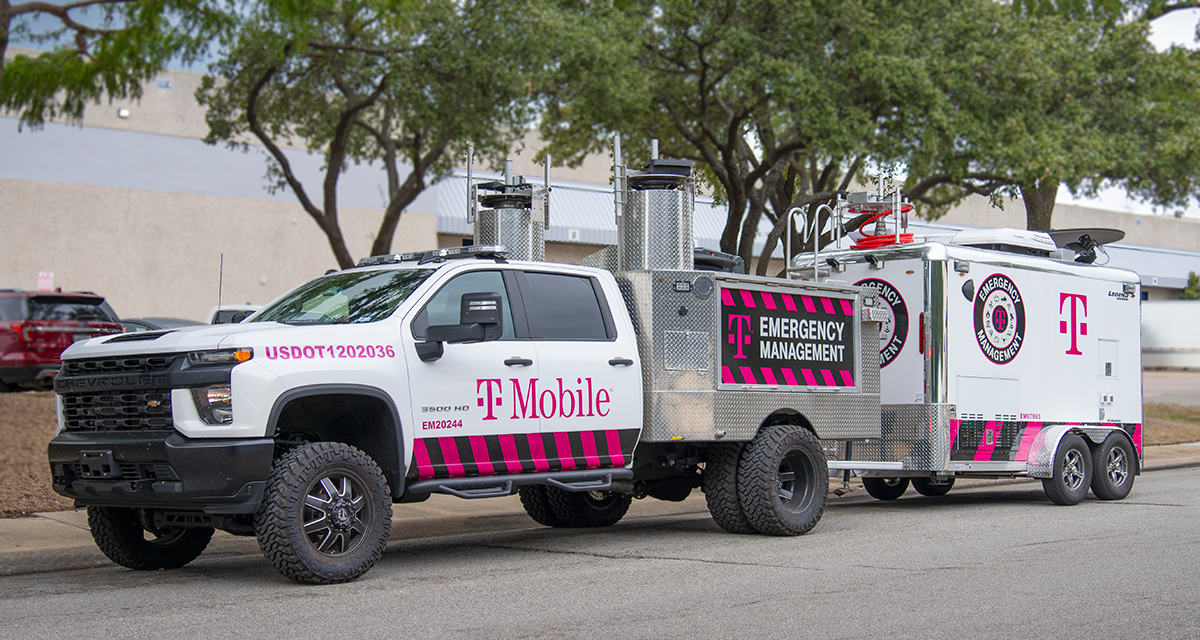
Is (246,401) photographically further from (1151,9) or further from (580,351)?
(1151,9)

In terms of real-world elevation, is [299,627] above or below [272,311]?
below

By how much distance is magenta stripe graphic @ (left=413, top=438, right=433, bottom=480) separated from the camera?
7.45m

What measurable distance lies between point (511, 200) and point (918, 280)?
4.05m

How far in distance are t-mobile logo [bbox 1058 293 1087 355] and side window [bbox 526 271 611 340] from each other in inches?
234

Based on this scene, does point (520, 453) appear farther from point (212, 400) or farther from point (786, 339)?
point (786, 339)

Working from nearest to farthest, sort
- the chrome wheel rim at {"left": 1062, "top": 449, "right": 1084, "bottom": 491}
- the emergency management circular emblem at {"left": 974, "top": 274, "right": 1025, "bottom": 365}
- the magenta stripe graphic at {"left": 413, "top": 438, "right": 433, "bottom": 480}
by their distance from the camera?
the magenta stripe graphic at {"left": 413, "top": 438, "right": 433, "bottom": 480} < the emergency management circular emblem at {"left": 974, "top": 274, "right": 1025, "bottom": 365} < the chrome wheel rim at {"left": 1062, "top": 449, "right": 1084, "bottom": 491}

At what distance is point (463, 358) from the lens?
7680 millimetres

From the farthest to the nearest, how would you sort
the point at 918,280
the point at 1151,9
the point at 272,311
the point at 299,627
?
the point at 1151,9
the point at 918,280
the point at 272,311
the point at 299,627

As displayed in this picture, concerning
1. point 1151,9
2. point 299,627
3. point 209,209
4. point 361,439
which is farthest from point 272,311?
point 209,209

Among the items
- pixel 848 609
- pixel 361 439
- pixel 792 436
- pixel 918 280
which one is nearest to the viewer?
pixel 848 609

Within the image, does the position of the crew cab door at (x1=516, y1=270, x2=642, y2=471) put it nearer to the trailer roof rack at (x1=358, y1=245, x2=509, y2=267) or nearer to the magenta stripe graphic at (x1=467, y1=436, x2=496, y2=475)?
the trailer roof rack at (x1=358, y1=245, x2=509, y2=267)

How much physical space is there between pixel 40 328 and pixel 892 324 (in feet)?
42.7

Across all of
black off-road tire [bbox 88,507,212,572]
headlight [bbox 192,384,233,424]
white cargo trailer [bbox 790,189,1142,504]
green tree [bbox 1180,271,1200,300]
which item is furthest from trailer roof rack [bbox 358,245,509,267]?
green tree [bbox 1180,271,1200,300]

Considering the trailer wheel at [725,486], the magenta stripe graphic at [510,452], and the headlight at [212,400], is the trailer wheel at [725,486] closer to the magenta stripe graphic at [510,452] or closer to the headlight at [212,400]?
the magenta stripe graphic at [510,452]
